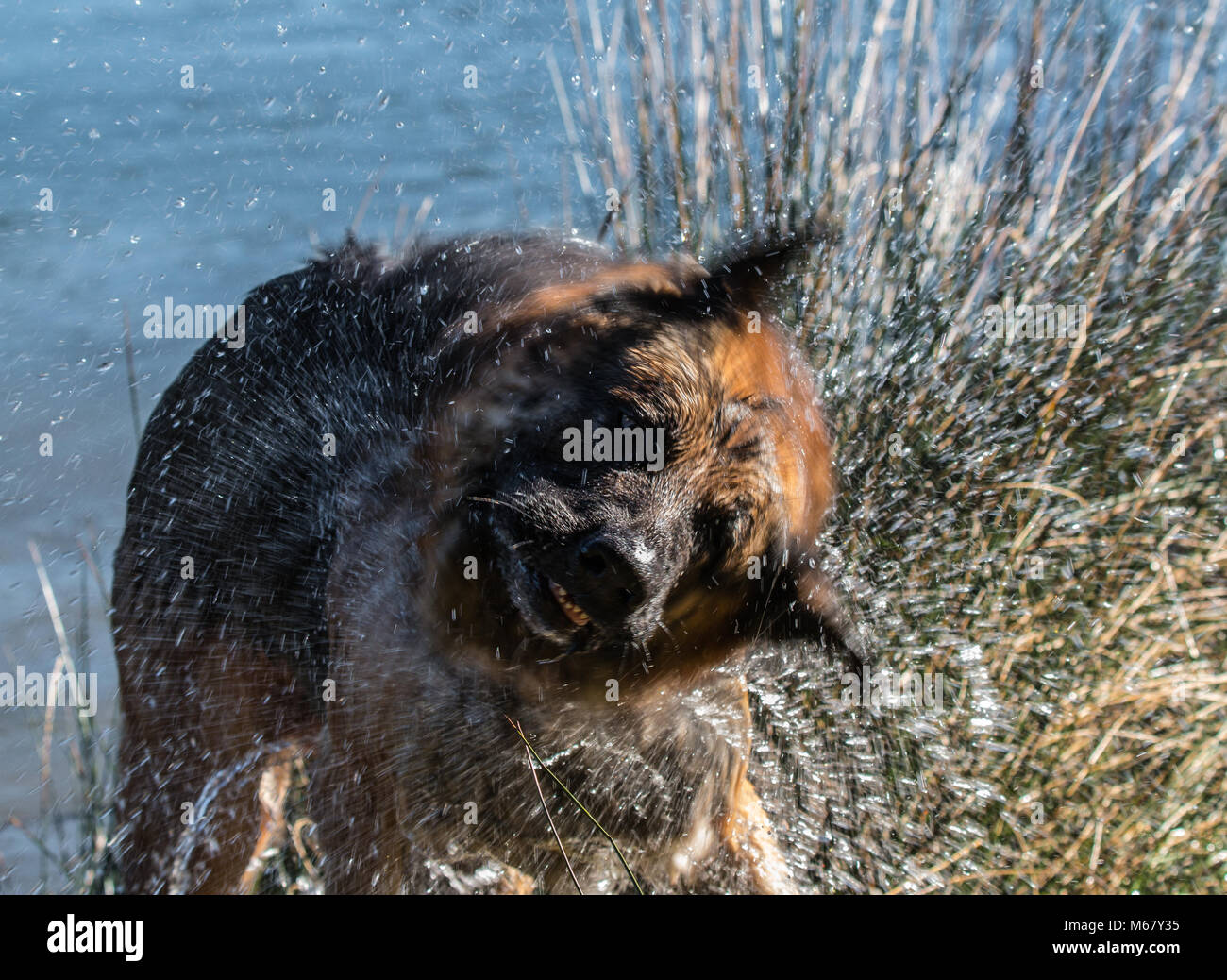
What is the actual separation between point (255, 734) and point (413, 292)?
137cm

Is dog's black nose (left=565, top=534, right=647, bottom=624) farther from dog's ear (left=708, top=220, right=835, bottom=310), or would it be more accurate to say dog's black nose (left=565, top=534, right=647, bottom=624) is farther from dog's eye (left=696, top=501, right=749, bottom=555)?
dog's ear (left=708, top=220, right=835, bottom=310)

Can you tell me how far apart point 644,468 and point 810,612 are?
631 mm

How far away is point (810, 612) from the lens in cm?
233

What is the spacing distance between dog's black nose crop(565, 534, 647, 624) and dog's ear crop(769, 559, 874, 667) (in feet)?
1.77

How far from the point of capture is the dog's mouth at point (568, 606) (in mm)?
1905

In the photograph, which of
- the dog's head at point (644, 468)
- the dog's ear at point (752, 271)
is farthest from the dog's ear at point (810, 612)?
the dog's ear at point (752, 271)

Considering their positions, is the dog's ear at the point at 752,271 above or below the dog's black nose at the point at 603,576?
Result: above

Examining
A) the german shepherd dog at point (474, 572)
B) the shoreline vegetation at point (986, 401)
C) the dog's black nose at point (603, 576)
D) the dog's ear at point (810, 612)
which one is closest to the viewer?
the dog's black nose at point (603, 576)

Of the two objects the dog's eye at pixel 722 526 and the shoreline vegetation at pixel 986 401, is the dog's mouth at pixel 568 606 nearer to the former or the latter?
the dog's eye at pixel 722 526

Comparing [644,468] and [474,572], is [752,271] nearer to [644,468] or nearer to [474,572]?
[644,468]

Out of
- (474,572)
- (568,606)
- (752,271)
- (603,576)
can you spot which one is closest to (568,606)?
(568,606)

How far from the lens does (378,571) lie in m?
2.28

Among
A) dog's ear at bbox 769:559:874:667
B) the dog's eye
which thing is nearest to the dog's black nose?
the dog's eye

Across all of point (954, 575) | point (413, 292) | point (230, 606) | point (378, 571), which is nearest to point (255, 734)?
point (230, 606)
